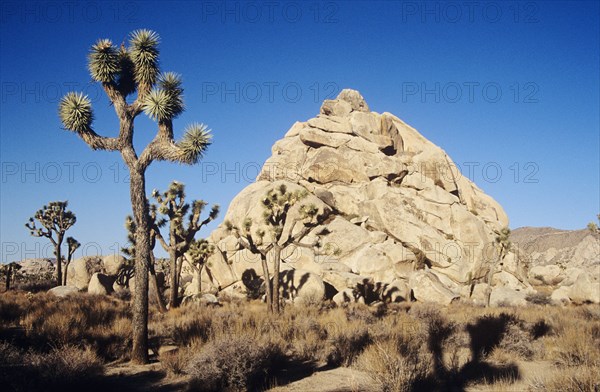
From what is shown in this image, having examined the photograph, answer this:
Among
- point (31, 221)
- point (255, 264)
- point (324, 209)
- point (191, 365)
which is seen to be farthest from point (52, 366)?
point (324, 209)

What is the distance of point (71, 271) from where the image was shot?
121ft

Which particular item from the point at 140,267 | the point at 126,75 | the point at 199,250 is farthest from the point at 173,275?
the point at 126,75

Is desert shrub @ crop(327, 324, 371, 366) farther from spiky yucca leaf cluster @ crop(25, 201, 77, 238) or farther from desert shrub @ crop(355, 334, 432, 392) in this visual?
spiky yucca leaf cluster @ crop(25, 201, 77, 238)

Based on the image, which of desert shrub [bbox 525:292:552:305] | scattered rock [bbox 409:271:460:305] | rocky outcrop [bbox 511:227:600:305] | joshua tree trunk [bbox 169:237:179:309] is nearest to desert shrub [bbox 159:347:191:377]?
joshua tree trunk [bbox 169:237:179:309]

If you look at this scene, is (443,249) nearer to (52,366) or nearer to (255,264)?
(255,264)

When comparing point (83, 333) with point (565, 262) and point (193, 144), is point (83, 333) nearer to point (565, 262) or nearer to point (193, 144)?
point (193, 144)

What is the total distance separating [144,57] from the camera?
10.1 meters

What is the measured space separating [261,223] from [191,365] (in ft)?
96.8

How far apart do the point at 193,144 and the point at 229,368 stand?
553 cm

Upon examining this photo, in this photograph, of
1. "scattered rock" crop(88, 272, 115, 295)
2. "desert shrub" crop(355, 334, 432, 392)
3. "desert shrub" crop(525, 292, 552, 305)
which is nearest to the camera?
"desert shrub" crop(355, 334, 432, 392)

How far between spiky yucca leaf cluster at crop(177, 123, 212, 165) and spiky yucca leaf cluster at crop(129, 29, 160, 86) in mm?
1715

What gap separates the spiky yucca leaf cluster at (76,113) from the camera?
975cm

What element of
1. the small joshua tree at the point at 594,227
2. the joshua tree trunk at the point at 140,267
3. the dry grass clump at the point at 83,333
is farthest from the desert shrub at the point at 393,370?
the small joshua tree at the point at 594,227

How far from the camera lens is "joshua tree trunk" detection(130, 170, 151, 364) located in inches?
350
